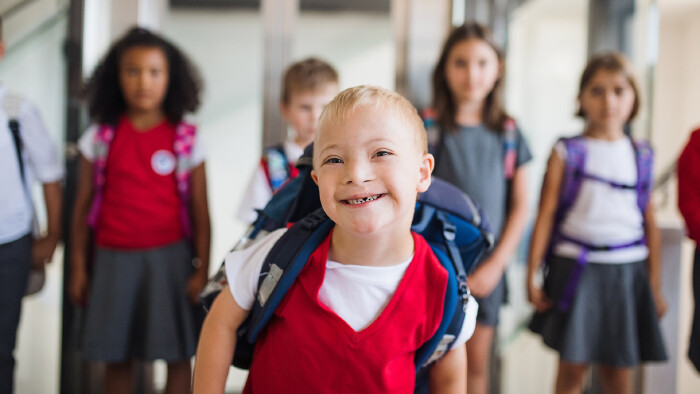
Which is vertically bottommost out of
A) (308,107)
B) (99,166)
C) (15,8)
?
(99,166)

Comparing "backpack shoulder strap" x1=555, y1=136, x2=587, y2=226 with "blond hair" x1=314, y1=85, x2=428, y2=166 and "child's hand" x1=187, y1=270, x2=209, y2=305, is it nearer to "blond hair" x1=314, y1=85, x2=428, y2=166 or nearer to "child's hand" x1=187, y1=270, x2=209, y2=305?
"blond hair" x1=314, y1=85, x2=428, y2=166

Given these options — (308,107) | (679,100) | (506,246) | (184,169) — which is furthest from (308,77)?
(679,100)

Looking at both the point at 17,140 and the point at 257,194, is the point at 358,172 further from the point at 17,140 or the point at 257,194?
the point at 17,140

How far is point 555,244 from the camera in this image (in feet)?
7.59

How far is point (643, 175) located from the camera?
7.35 ft

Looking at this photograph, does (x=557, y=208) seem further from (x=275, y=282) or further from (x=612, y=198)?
(x=275, y=282)

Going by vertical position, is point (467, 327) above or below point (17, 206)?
→ below

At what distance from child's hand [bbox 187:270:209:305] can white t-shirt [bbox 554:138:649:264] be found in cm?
140

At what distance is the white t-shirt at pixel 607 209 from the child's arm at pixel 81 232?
6.14 ft

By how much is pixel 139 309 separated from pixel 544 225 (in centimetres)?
160

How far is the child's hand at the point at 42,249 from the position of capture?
85.0 inches

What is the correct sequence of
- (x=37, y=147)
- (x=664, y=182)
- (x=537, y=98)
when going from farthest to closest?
1. (x=537, y=98)
2. (x=664, y=182)
3. (x=37, y=147)

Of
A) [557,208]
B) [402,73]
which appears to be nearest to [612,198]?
[557,208]

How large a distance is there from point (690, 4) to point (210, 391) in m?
2.87
